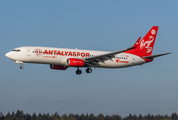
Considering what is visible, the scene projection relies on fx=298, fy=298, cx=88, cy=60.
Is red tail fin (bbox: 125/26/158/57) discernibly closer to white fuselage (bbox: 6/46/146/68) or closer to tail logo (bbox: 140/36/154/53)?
tail logo (bbox: 140/36/154/53)

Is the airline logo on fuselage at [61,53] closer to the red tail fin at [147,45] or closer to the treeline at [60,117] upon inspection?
the red tail fin at [147,45]

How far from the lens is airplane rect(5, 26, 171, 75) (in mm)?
55406

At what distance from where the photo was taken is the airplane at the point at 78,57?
5541 centimetres

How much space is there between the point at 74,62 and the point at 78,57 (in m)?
2.06

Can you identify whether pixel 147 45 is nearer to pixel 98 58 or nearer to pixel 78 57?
pixel 98 58

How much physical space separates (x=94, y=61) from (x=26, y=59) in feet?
43.1

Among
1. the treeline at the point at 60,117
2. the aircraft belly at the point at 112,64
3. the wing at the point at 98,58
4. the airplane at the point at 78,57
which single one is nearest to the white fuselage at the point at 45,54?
the airplane at the point at 78,57

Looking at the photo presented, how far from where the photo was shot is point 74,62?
185ft

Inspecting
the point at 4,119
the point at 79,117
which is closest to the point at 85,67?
the point at 79,117

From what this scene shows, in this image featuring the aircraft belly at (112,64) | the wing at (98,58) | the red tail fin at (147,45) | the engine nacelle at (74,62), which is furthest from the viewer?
the red tail fin at (147,45)

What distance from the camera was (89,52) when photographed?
195ft

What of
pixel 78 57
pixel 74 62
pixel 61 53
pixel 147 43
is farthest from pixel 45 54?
pixel 147 43

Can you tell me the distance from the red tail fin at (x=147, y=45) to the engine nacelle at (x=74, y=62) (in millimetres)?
12677

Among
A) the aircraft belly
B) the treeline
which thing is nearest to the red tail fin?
the aircraft belly
